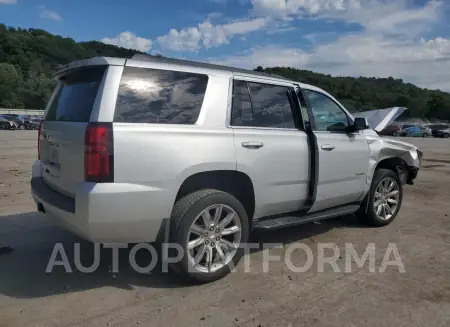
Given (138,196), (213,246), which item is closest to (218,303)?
(213,246)

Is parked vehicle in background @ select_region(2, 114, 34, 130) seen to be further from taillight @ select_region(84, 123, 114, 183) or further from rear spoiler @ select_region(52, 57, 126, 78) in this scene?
taillight @ select_region(84, 123, 114, 183)

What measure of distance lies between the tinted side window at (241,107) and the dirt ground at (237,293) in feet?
4.69

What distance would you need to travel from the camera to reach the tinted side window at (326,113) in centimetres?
460

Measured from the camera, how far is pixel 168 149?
3.24 m

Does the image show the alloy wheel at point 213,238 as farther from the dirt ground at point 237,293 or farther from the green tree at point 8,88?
the green tree at point 8,88

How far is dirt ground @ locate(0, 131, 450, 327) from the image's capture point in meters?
3.00

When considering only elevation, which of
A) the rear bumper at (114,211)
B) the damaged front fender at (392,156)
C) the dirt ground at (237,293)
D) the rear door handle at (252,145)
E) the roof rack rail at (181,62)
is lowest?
the dirt ground at (237,293)

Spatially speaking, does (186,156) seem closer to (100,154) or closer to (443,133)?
(100,154)

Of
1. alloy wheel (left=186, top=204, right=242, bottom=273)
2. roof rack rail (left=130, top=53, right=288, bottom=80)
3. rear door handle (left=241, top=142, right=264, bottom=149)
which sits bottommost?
alloy wheel (left=186, top=204, right=242, bottom=273)

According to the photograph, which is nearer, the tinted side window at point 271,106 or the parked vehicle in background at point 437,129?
the tinted side window at point 271,106

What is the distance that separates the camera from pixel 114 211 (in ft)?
10.1

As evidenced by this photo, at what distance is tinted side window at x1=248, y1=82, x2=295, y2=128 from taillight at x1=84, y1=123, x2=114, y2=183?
1521mm

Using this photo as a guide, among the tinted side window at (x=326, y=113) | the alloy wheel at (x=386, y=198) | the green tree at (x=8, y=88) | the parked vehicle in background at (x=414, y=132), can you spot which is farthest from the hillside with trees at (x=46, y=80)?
the tinted side window at (x=326, y=113)

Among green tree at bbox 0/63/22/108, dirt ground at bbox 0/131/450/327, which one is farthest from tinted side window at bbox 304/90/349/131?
green tree at bbox 0/63/22/108
